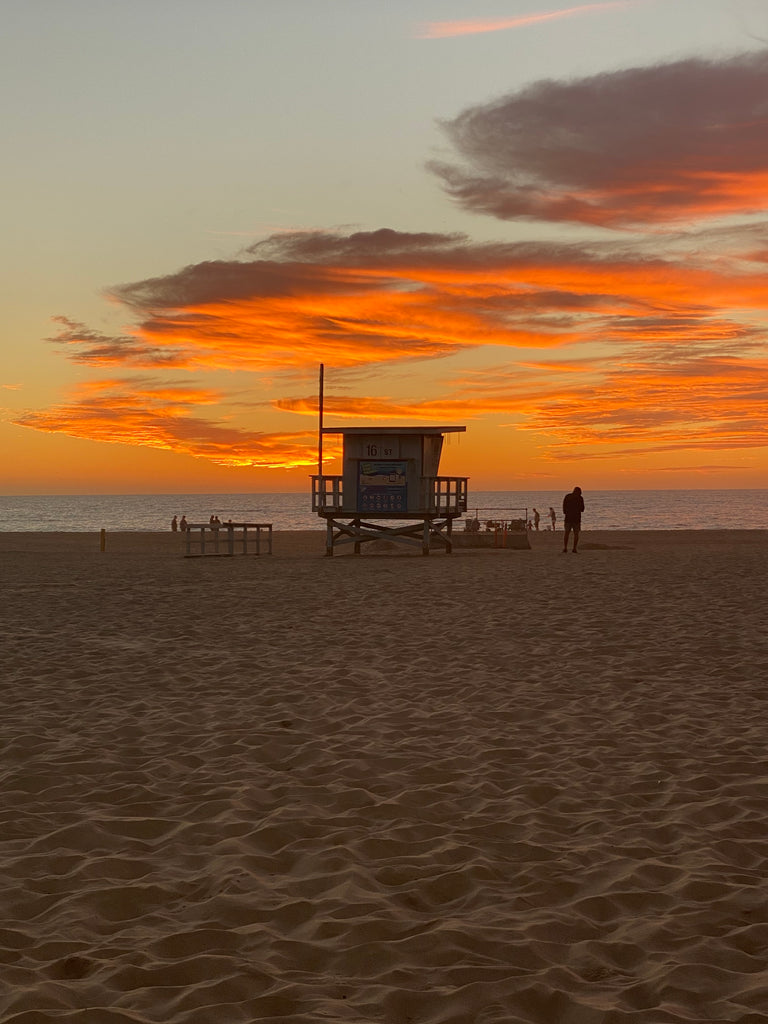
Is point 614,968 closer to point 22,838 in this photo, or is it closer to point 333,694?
point 22,838

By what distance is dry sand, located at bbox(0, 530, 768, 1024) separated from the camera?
3.99m

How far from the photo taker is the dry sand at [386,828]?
3994mm

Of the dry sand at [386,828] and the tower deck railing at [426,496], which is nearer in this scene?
the dry sand at [386,828]

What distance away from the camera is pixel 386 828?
19.4ft

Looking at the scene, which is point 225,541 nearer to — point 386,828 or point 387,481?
point 387,481

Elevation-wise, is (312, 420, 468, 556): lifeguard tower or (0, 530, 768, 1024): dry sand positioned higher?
(312, 420, 468, 556): lifeguard tower

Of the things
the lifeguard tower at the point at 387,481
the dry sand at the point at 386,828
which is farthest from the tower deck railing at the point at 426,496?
the dry sand at the point at 386,828

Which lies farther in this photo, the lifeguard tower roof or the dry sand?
the lifeguard tower roof

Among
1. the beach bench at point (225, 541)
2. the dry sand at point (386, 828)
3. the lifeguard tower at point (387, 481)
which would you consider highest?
the lifeguard tower at point (387, 481)

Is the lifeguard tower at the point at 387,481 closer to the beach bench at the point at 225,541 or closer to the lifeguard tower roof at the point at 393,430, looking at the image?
the lifeguard tower roof at the point at 393,430

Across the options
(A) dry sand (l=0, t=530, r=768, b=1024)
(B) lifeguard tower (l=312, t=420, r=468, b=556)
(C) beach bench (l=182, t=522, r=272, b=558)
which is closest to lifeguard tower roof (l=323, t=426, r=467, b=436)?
(B) lifeguard tower (l=312, t=420, r=468, b=556)

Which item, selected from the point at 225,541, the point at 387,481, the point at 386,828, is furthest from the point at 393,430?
the point at 386,828

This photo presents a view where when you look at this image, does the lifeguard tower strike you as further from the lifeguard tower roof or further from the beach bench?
the beach bench

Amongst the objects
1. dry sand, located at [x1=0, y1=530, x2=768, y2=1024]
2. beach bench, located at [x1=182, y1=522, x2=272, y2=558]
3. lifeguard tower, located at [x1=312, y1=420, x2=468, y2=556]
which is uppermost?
lifeguard tower, located at [x1=312, y1=420, x2=468, y2=556]
